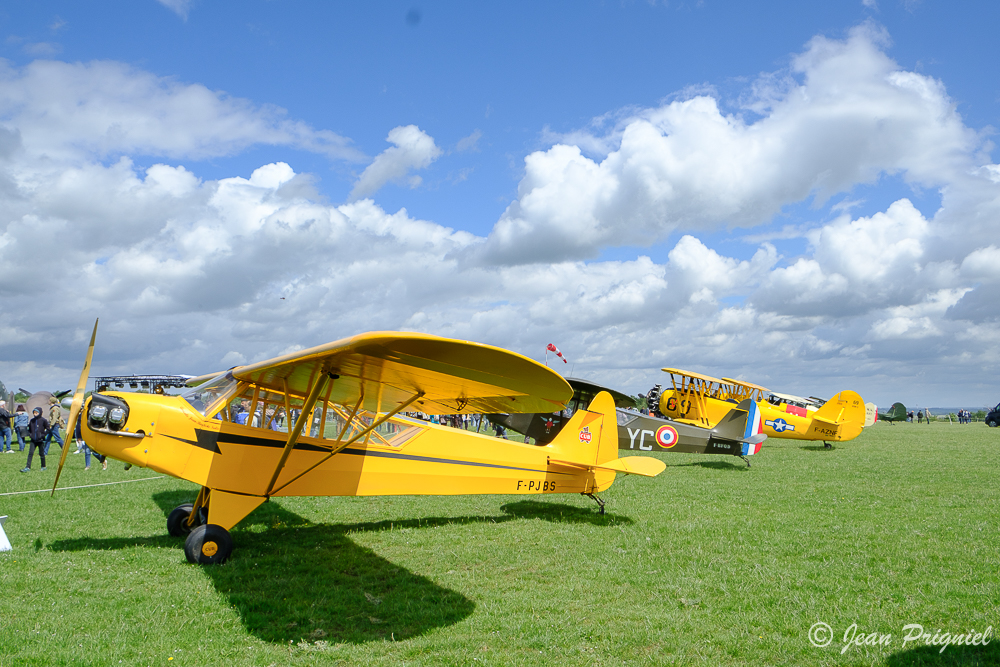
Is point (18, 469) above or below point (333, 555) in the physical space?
below

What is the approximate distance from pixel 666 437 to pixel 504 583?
10.5 meters

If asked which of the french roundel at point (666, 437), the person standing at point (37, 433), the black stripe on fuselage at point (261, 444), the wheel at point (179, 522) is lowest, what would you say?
the person standing at point (37, 433)

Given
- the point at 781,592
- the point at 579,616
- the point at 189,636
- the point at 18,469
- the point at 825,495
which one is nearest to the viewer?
the point at 189,636

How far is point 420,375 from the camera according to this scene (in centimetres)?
548

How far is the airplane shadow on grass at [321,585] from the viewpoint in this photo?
442cm

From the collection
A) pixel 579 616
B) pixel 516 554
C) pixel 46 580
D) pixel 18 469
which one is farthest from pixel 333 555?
pixel 18 469

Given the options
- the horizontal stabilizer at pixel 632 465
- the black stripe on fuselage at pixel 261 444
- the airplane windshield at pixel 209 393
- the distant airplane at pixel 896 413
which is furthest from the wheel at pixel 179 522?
the distant airplane at pixel 896 413

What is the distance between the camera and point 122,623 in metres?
4.34

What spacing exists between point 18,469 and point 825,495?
1818cm

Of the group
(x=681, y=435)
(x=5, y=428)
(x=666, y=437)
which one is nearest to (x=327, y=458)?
(x=666, y=437)

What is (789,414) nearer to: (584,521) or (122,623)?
(584,521)

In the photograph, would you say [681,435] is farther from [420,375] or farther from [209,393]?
[209,393]

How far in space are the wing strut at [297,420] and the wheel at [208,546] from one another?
62 cm

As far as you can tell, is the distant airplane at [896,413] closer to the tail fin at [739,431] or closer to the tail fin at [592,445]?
the tail fin at [739,431]
